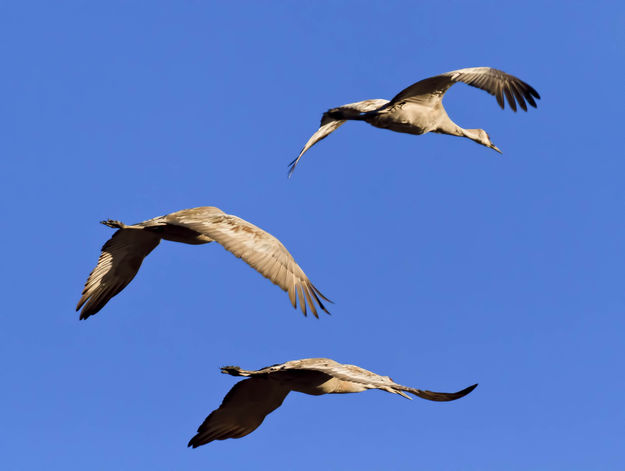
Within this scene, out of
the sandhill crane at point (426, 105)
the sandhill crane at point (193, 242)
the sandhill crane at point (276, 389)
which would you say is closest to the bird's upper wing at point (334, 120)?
the sandhill crane at point (426, 105)

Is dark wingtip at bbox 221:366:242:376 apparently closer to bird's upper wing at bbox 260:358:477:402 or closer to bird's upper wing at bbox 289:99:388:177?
bird's upper wing at bbox 260:358:477:402

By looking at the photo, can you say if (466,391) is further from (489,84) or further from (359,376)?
(489,84)

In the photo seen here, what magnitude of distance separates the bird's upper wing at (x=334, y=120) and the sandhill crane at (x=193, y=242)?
8.54 ft

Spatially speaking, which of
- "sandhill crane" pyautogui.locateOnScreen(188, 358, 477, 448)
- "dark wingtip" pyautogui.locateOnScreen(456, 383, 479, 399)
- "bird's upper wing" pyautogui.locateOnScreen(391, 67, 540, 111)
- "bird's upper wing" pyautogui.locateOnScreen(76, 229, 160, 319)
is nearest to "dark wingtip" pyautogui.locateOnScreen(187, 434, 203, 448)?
"sandhill crane" pyautogui.locateOnScreen(188, 358, 477, 448)

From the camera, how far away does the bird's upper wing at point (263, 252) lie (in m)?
16.6

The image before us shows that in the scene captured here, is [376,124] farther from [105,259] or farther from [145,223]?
[105,259]

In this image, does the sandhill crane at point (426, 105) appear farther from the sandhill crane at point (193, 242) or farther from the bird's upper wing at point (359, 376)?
the bird's upper wing at point (359, 376)

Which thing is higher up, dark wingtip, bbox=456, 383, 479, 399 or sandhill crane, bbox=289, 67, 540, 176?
sandhill crane, bbox=289, 67, 540, 176

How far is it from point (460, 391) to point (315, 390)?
2.40 meters

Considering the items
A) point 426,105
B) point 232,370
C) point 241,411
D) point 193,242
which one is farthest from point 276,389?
point 426,105

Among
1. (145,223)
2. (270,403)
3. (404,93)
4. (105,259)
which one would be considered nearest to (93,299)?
(105,259)

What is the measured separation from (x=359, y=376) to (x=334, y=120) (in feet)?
19.1

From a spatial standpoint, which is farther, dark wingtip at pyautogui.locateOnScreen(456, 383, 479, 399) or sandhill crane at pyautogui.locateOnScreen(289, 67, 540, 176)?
sandhill crane at pyautogui.locateOnScreen(289, 67, 540, 176)

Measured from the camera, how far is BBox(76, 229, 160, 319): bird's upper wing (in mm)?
20031
